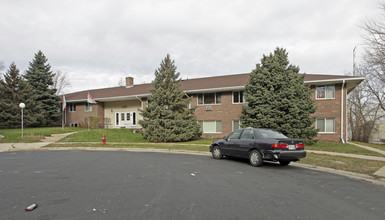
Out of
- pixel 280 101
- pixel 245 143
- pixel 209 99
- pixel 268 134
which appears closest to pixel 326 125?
pixel 280 101

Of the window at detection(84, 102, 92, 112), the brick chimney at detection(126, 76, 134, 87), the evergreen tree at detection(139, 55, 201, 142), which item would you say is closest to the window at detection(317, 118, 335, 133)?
the evergreen tree at detection(139, 55, 201, 142)

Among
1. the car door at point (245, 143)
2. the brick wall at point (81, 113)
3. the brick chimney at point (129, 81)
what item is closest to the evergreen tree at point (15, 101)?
the brick wall at point (81, 113)

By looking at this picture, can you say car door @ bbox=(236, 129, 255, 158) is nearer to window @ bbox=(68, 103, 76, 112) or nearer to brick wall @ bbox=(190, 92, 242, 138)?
brick wall @ bbox=(190, 92, 242, 138)

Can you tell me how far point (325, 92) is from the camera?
65.8 feet

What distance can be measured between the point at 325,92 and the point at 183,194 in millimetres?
18526

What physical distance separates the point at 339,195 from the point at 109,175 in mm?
5921

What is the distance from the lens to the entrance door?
2958 cm

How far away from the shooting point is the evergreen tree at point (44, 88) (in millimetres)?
30953

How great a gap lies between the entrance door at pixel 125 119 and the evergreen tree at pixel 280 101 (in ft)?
52.4

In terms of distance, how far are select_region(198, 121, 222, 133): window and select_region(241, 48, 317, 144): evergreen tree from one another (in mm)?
5710

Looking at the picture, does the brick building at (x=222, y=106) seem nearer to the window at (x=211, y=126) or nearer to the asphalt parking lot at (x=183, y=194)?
the window at (x=211, y=126)

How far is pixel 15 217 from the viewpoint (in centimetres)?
394

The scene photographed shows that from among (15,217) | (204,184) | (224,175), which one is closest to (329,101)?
(224,175)

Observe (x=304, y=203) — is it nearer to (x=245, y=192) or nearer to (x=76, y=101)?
(x=245, y=192)
